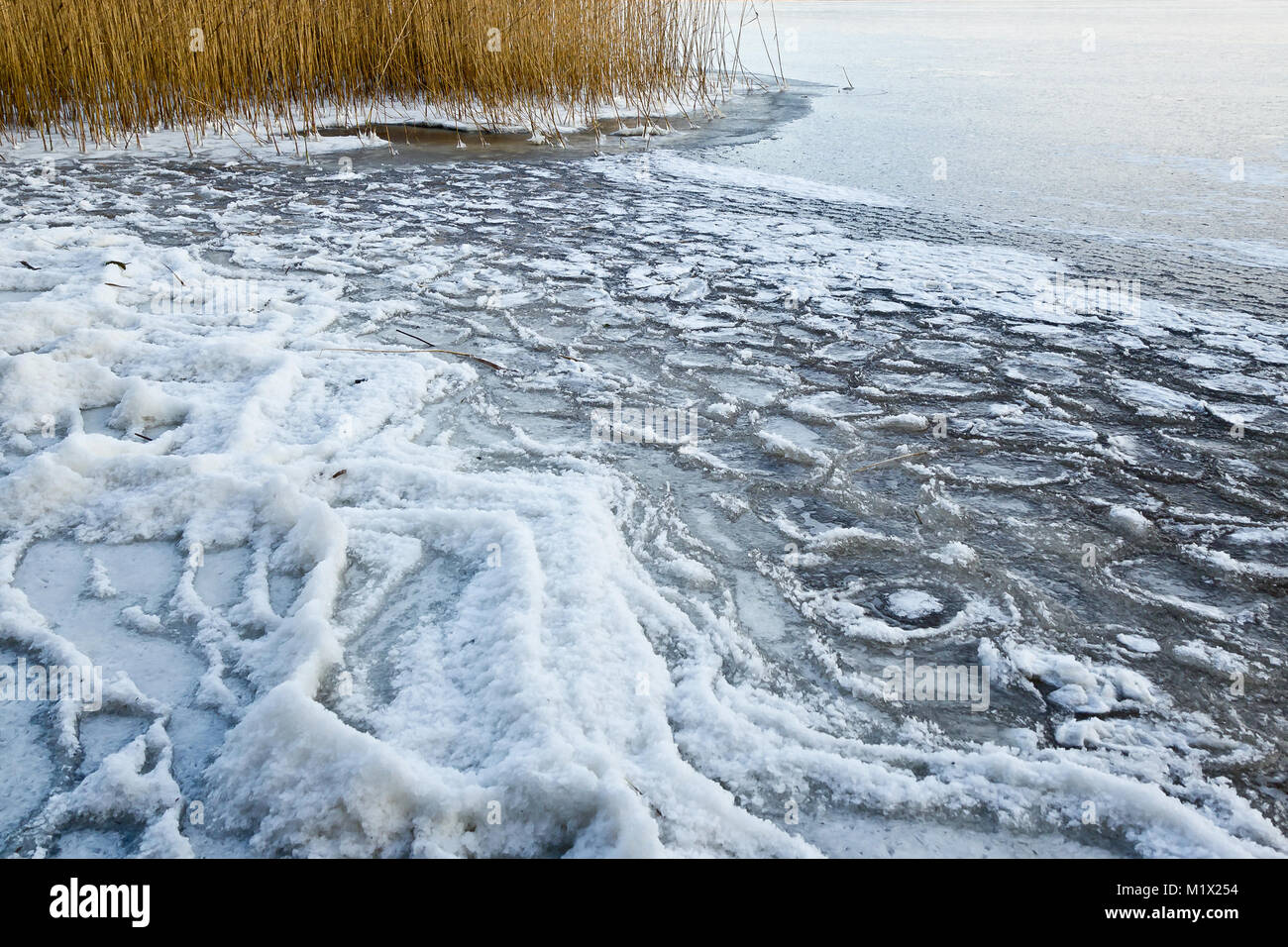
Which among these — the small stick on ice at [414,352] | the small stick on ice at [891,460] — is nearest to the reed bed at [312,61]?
the small stick on ice at [414,352]

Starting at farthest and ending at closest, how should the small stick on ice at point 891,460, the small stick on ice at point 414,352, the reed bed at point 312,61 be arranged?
1. the reed bed at point 312,61
2. the small stick on ice at point 414,352
3. the small stick on ice at point 891,460

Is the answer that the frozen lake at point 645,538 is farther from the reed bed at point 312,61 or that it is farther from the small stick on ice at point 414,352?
the reed bed at point 312,61

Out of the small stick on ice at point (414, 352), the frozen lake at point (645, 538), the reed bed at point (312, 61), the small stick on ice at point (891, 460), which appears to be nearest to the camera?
the frozen lake at point (645, 538)

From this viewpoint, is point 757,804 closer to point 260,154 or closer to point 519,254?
point 519,254

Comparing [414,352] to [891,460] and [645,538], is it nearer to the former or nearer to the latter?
[645,538]

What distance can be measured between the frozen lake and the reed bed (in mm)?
2306

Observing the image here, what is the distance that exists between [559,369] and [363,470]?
78 centimetres

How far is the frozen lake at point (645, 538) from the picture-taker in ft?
3.79

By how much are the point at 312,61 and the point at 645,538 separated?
5.71m

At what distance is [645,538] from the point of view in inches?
68.6

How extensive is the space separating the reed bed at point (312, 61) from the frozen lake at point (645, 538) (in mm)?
2306

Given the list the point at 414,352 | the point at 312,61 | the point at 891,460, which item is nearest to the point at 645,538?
the point at 891,460

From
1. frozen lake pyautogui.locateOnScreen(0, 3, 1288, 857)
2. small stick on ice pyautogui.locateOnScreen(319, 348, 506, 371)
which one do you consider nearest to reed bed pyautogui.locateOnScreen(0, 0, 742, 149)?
frozen lake pyautogui.locateOnScreen(0, 3, 1288, 857)

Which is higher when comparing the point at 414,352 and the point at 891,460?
the point at 414,352
